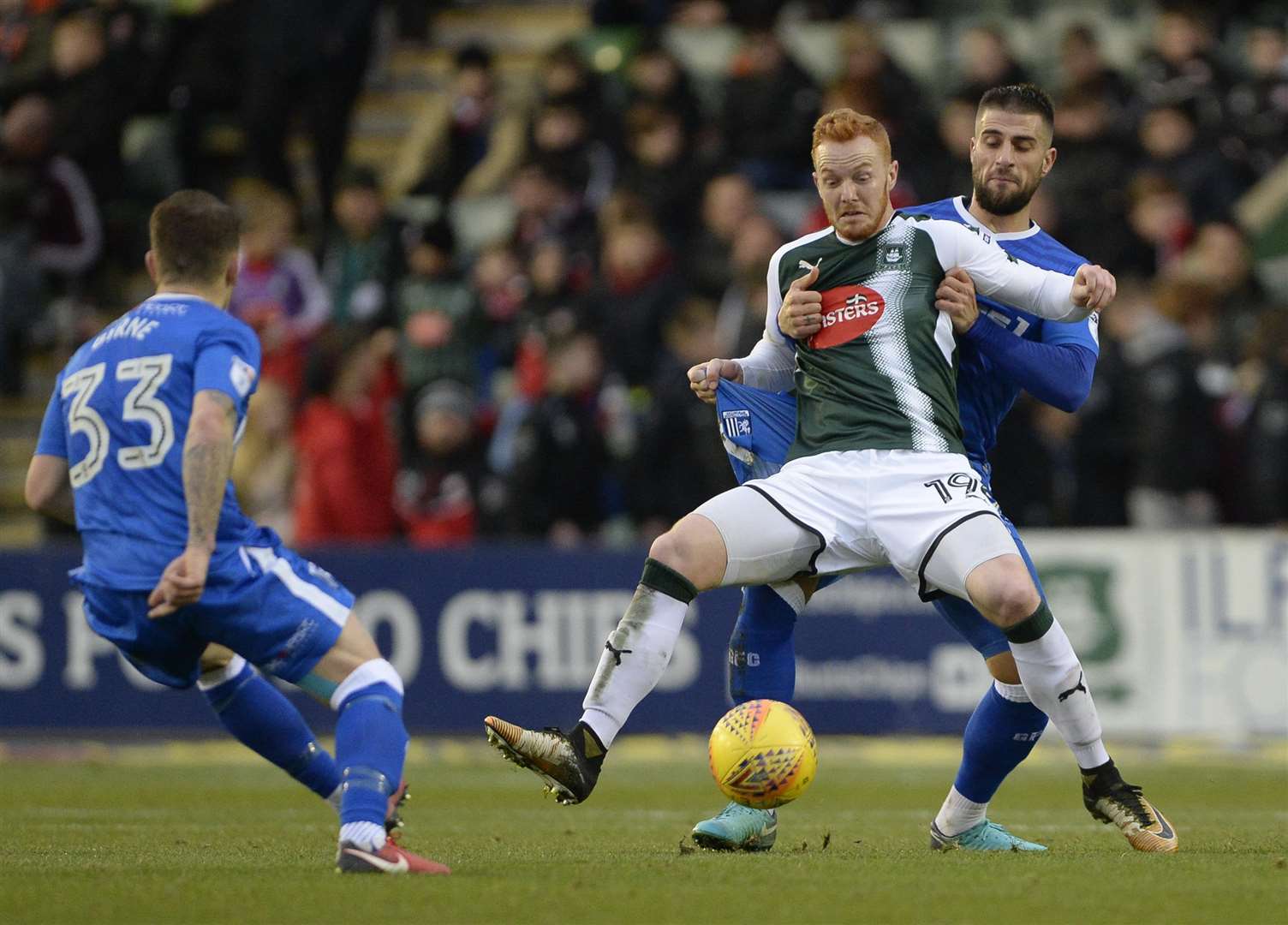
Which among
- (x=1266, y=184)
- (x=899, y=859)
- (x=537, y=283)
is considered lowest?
(x=899, y=859)

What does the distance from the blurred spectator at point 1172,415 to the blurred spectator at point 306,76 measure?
7.03 meters

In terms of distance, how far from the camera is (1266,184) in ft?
48.5

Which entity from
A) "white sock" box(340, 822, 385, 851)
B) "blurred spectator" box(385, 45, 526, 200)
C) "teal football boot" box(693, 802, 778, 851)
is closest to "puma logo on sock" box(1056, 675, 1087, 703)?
"teal football boot" box(693, 802, 778, 851)

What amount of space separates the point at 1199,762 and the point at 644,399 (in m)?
4.29

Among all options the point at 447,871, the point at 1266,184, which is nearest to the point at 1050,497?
the point at 1266,184

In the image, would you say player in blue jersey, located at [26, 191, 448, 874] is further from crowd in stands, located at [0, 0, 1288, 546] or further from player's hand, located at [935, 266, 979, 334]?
crowd in stands, located at [0, 0, 1288, 546]

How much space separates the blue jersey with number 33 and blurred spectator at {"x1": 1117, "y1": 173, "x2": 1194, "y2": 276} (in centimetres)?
874

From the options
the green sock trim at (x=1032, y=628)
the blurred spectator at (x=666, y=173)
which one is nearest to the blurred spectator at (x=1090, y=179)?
the blurred spectator at (x=666, y=173)

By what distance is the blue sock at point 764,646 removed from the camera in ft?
23.3

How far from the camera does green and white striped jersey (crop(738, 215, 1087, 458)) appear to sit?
669 centimetres

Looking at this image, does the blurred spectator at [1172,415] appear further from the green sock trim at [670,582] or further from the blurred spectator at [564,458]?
the green sock trim at [670,582]

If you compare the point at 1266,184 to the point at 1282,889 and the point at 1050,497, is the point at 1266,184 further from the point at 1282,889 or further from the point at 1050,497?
the point at 1282,889

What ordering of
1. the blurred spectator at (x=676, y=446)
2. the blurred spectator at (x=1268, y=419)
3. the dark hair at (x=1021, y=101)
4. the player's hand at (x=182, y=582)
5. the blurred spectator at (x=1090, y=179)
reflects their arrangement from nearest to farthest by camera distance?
the player's hand at (x=182, y=582), the dark hair at (x=1021, y=101), the blurred spectator at (x=1268, y=419), the blurred spectator at (x=676, y=446), the blurred spectator at (x=1090, y=179)

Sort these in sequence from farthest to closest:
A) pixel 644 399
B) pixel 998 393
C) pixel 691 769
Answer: pixel 644 399 → pixel 691 769 → pixel 998 393
